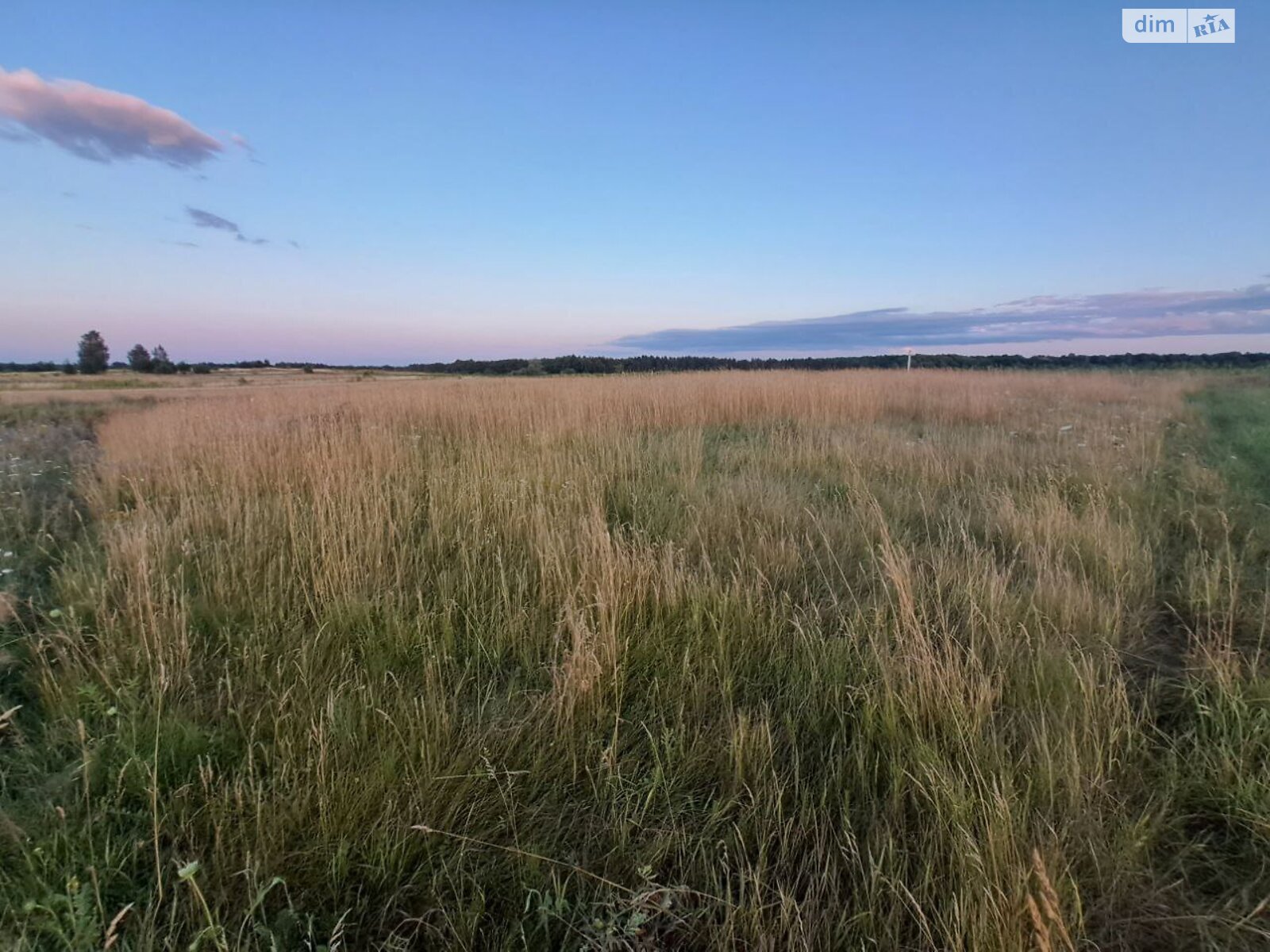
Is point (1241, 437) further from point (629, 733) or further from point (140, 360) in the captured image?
point (140, 360)

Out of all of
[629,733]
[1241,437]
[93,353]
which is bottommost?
[629,733]

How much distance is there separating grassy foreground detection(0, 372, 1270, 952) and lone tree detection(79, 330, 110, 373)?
193ft

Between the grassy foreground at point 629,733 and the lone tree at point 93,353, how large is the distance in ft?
193

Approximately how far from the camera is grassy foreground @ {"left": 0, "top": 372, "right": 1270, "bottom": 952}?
126 centimetres

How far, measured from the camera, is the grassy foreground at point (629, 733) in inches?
49.5

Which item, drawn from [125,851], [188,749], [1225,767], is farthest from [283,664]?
[1225,767]

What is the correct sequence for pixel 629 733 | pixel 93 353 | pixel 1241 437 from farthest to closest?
pixel 93 353, pixel 1241 437, pixel 629 733

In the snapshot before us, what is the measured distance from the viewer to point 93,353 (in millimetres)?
46000

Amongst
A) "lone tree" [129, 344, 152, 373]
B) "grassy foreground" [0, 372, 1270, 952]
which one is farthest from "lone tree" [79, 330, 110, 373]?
"grassy foreground" [0, 372, 1270, 952]

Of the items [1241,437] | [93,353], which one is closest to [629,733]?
[1241,437]

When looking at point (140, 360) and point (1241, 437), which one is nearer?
point (1241, 437)

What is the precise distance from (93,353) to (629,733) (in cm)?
6391

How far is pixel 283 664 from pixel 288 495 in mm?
2010

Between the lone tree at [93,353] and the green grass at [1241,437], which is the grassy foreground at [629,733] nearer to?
the green grass at [1241,437]
